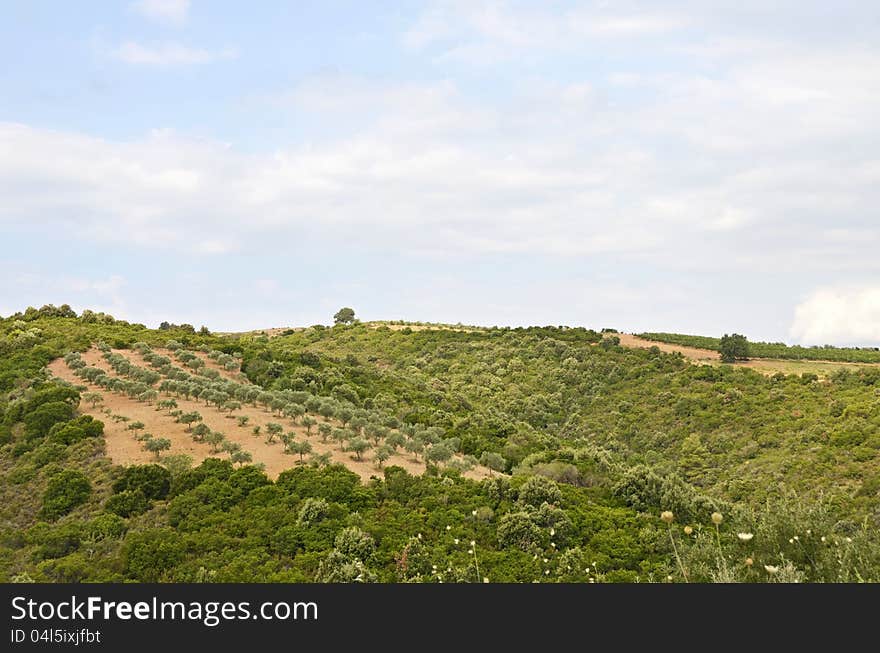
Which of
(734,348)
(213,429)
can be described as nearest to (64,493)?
(213,429)

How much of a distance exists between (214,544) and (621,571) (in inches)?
520

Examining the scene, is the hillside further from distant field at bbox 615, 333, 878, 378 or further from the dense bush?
distant field at bbox 615, 333, 878, 378

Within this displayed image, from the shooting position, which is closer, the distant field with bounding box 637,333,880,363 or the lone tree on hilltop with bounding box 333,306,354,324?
the distant field with bounding box 637,333,880,363

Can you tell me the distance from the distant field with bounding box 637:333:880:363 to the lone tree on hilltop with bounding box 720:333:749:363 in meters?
4.23

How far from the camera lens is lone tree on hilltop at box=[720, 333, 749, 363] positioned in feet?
264

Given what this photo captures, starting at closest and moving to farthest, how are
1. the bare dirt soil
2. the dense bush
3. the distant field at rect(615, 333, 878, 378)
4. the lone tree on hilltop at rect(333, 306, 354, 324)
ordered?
the dense bush → the bare dirt soil → the distant field at rect(615, 333, 878, 378) → the lone tree on hilltop at rect(333, 306, 354, 324)

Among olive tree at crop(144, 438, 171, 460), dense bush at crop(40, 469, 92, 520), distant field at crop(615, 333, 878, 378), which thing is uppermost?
distant field at crop(615, 333, 878, 378)

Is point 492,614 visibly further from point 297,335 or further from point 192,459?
point 297,335

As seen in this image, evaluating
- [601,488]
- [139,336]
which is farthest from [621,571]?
[139,336]

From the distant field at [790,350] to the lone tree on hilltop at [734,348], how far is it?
13.9ft

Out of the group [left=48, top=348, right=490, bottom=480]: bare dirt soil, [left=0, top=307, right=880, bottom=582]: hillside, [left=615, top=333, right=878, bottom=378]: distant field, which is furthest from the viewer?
[left=615, top=333, right=878, bottom=378]: distant field

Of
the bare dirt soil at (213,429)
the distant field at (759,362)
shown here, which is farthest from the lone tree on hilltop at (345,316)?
the bare dirt soil at (213,429)

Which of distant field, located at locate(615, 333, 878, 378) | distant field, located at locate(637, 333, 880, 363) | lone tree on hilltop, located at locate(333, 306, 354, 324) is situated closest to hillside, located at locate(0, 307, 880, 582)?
distant field, located at locate(615, 333, 878, 378)

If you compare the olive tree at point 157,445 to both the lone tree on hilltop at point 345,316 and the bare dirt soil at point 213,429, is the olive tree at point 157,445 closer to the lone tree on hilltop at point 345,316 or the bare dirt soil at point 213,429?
the bare dirt soil at point 213,429
